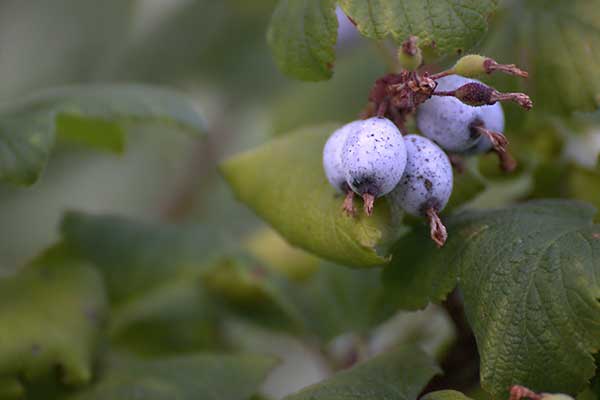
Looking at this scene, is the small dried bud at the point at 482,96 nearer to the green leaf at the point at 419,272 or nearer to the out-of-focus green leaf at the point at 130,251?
the green leaf at the point at 419,272

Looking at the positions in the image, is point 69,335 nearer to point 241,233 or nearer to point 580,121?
point 580,121

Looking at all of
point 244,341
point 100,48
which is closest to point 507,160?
point 244,341

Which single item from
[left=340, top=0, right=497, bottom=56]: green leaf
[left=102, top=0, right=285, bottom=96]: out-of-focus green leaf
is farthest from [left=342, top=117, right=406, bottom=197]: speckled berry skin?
[left=102, top=0, right=285, bottom=96]: out-of-focus green leaf

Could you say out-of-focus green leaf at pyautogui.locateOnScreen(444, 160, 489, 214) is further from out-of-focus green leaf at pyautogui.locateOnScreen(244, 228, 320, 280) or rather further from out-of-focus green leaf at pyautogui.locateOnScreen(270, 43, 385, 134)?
out-of-focus green leaf at pyautogui.locateOnScreen(270, 43, 385, 134)

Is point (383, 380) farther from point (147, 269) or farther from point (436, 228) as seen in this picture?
point (147, 269)

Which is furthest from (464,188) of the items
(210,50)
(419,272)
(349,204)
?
(210,50)

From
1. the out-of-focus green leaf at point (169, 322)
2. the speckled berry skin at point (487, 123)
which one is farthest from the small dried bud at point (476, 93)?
the out-of-focus green leaf at point (169, 322)
